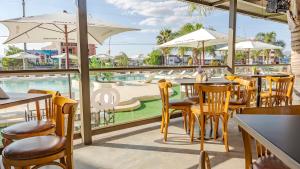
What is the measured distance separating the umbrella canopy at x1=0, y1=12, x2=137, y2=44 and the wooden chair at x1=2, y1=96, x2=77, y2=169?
2730 mm

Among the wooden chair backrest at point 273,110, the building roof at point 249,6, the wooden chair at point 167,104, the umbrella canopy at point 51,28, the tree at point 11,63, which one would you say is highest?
the building roof at point 249,6

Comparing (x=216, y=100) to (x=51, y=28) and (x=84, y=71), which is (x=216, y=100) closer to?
(x=84, y=71)

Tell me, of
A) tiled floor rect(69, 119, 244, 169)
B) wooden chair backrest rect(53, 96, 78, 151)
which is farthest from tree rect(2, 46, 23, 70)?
wooden chair backrest rect(53, 96, 78, 151)

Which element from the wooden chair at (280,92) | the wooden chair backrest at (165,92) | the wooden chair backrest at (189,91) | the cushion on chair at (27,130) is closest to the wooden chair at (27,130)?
the cushion on chair at (27,130)

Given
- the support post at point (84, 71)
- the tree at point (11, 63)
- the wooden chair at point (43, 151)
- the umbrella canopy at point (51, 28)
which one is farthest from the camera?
the tree at point (11, 63)

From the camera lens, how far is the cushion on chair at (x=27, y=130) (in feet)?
7.44

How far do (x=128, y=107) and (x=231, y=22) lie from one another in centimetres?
440

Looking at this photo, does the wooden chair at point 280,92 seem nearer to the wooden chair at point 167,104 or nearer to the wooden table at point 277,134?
the wooden chair at point 167,104

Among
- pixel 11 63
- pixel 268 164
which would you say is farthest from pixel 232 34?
pixel 11 63

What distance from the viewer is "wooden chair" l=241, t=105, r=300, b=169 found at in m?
1.46

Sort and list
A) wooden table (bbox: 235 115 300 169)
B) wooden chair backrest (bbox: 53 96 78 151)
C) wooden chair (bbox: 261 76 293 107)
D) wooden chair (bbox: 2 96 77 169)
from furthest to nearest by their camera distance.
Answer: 1. wooden chair (bbox: 261 76 293 107)
2. wooden chair backrest (bbox: 53 96 78 151)
3. wooden chair (bbox: 2 96 77 169)
4. wooden table (bbox: 235 115 300 169)

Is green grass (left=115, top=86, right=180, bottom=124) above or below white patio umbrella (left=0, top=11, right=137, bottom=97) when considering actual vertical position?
below

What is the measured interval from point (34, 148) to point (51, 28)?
430 centimetres

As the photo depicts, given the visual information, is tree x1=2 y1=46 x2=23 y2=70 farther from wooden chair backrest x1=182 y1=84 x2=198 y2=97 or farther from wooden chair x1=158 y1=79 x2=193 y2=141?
wooden chair backrest x1=182 y1=84 x2=198 y2=97
